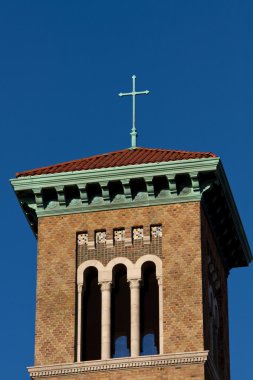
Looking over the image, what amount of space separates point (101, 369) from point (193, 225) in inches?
187

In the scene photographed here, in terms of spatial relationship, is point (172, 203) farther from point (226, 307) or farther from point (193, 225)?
point (226, 307)

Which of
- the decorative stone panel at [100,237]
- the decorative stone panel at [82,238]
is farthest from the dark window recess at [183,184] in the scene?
the decorative stone panel at [82,238]

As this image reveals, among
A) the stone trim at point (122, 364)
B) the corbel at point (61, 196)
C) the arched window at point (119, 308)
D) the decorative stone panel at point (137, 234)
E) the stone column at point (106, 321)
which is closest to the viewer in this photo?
the stone trim at point (122, 364)

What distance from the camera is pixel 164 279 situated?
5997 cm

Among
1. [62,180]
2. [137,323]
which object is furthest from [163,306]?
[62,180]

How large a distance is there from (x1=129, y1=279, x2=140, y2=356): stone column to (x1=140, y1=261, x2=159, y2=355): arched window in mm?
210

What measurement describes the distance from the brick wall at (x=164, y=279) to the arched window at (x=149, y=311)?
0.45 meters

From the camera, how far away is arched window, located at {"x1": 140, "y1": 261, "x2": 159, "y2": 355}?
59.5 metres

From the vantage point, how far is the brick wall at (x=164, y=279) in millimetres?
59031

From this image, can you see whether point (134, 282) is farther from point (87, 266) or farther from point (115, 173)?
point (115, 173)

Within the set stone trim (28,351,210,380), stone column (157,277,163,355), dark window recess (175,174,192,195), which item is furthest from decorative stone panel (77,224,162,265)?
stone trim (28,351,210,380)

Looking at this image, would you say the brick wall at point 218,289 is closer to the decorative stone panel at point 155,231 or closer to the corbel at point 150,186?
the decorative stone panel at point 155,231

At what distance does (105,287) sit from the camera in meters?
60.3

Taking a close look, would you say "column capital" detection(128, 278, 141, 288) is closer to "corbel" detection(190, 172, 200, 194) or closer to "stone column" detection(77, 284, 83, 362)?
"stone column" detection(77, 284, 83, 362)
